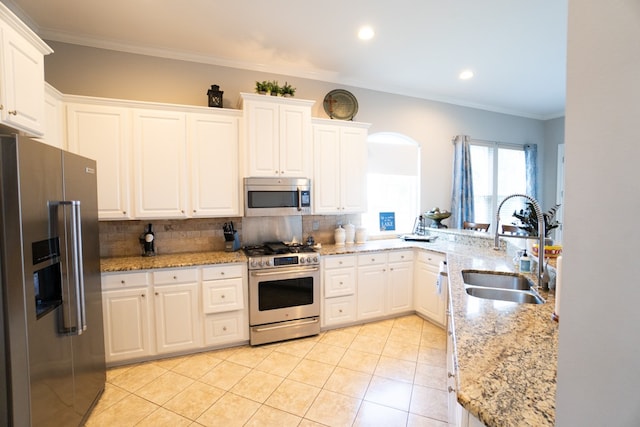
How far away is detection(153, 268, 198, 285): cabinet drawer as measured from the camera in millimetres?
2578

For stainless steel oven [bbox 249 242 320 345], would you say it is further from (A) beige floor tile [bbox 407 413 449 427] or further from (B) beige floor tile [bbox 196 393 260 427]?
(A) beige floor tile [bbox 407 413 449 427]

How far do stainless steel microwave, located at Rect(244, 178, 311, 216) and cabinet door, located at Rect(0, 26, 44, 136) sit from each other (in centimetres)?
165

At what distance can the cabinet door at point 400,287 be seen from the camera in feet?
11.4

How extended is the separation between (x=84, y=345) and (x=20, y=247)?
0.92 metres

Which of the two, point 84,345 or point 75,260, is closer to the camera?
point 75,260

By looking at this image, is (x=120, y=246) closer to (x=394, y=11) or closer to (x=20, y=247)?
(x=20, y=247)

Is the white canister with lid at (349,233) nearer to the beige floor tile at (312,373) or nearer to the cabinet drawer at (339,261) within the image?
the cabinet drawer at (339,261)

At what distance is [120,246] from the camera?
295cm

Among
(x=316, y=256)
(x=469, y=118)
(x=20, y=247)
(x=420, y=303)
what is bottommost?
(x=420, y=303)

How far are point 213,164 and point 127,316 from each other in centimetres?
164

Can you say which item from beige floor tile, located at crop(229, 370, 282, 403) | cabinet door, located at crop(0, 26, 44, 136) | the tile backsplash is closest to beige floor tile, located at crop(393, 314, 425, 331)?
beige floor tile, located at crop(229, 370, 282, 403)

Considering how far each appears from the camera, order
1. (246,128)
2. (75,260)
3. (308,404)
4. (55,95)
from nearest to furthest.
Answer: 1. (75,260)
2. (308,404)
3. (55,95)
4. (246,128)

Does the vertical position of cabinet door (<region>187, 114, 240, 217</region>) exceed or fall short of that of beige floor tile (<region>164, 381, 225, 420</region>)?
it exceeds it

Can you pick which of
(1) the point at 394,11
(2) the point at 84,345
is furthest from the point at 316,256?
(1) the point at 394,11
